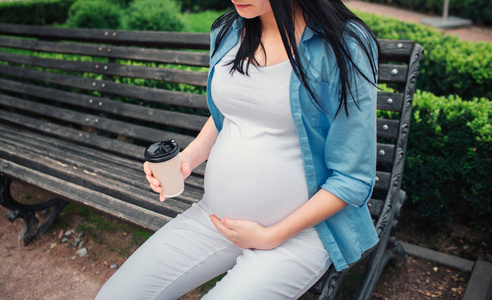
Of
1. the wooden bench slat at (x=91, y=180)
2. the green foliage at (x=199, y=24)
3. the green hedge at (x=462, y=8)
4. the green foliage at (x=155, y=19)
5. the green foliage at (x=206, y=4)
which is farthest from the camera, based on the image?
the green foliage at (x=206, y=4)

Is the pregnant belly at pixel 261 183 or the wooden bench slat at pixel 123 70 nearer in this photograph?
the pregnant belly at pixel 261 183

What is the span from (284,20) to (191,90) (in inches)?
76.6

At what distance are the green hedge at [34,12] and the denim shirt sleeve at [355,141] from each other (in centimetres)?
1194

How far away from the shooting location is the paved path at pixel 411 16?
32.5 feet

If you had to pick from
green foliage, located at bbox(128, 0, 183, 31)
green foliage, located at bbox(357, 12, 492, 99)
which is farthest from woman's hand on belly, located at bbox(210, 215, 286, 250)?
green foliage, located at bbox(128, 0, 183, 31)

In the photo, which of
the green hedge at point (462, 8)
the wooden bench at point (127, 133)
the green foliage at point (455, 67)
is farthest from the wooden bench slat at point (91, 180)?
the green hedge at point (462, 8)

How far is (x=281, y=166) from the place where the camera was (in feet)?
5.09

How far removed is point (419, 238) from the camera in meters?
3.09

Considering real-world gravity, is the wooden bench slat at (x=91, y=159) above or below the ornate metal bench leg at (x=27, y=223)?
above

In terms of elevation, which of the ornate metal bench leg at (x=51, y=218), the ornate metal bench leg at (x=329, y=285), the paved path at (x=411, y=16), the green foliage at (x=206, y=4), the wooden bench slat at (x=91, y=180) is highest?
the ornate metal bench leg at (x=329, y=285)

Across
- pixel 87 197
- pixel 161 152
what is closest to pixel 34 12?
pixel 87 197

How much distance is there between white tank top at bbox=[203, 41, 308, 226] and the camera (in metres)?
1.54

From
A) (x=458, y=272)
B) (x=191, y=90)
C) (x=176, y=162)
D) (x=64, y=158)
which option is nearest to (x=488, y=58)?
(x=458, y=272)

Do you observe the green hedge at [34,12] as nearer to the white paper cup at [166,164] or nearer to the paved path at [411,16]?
the paved path at [411,16]
